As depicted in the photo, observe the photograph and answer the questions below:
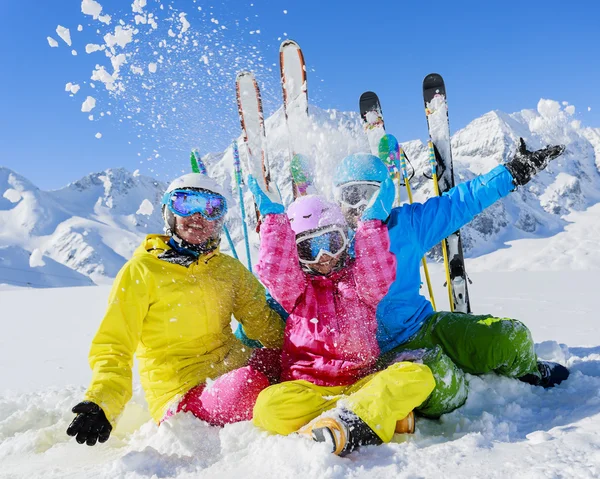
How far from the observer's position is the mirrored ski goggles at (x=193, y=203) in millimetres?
2912

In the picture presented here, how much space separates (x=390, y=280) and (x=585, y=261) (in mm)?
144542

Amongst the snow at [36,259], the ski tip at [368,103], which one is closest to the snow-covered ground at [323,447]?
the ski tip at [368,103]

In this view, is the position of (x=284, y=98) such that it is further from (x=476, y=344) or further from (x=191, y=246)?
(x=476, y=344)

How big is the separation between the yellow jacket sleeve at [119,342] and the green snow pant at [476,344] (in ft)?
4.38

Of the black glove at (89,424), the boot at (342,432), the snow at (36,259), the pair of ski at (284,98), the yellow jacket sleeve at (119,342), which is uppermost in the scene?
the snow at (36,259)

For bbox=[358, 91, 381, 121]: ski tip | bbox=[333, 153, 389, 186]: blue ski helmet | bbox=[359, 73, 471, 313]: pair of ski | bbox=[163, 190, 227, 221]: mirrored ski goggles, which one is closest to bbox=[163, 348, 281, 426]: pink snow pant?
bbox=[163, 190, 227, 221]: mirrored ski goggles

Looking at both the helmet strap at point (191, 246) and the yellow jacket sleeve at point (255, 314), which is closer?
the helmet strap at point (191, 246)

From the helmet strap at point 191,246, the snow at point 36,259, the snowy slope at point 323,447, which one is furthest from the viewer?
the snow at point 36,259

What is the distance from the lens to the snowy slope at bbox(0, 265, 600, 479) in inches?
68.5

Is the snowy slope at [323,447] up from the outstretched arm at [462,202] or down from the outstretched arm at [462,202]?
down

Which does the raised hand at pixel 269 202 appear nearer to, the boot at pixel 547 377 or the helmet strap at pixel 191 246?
the helmet strap at pixel 191 246

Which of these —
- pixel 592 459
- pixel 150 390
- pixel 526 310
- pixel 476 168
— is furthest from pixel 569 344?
pixel 476 168

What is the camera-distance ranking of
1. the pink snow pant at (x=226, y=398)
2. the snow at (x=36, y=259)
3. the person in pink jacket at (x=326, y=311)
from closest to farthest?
the person in pink jacket at (x=326, y=311)
the pink snow pant at (x=226, y=398)
the snow at (x=36, y=259)

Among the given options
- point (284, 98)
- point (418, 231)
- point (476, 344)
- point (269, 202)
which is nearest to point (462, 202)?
point (418, 231)
